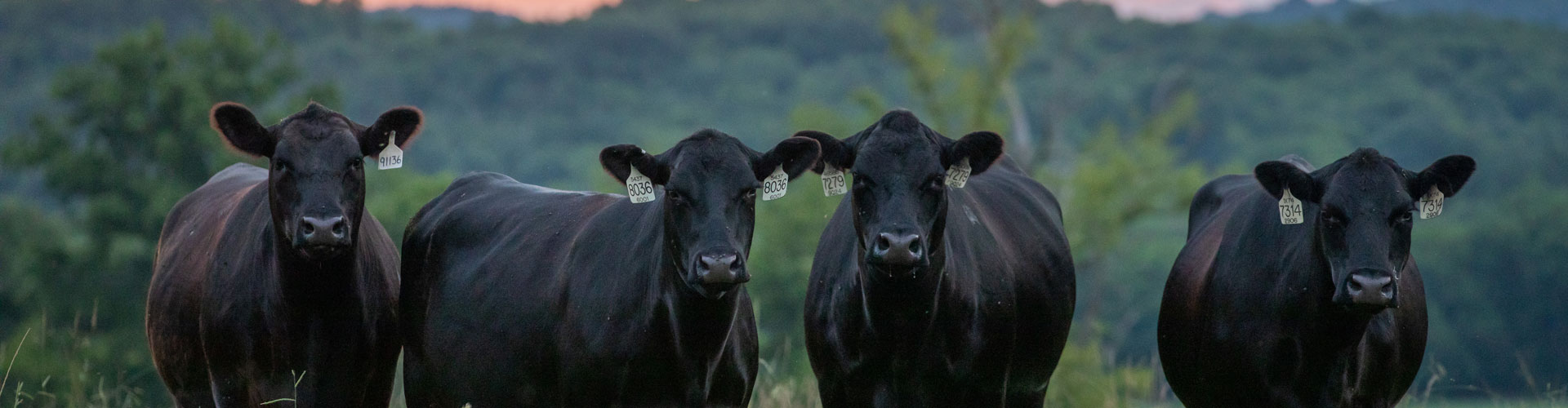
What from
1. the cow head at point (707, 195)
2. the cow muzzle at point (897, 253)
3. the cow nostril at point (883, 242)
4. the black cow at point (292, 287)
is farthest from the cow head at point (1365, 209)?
the black cow at point (292, 287)

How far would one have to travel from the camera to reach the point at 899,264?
6.09 m

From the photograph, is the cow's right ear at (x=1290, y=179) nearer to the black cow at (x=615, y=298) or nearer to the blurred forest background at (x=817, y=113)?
the black cow at (x=615, y=298)

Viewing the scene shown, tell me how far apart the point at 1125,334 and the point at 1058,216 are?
5134 cm

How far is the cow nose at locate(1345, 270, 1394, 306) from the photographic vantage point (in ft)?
20.2

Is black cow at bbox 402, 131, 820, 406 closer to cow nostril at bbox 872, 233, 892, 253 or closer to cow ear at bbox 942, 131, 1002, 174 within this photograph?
cow nostril at bbox 872, 233, 892, 253

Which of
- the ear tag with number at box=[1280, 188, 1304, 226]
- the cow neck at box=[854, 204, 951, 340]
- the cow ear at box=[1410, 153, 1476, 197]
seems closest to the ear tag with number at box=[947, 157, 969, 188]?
the cow neck at box=[854, 204, 951, 340]

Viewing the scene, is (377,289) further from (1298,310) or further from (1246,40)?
(1246,40)

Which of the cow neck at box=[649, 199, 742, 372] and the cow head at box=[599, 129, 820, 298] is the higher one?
the cow head at box=[599, 129, 820, 298]

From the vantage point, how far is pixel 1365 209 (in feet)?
20.9

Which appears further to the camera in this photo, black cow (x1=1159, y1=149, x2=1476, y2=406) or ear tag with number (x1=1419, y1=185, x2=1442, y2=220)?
ear tag with number (x1=1419, y1=185, x2=1442, y2=220)

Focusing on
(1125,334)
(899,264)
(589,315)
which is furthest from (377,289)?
(1125,334)

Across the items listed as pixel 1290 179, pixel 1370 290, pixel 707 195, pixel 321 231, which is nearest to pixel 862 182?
pixel 707 195

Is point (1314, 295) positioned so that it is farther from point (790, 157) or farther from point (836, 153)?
point (790, 157)

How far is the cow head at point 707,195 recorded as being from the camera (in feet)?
19.1
